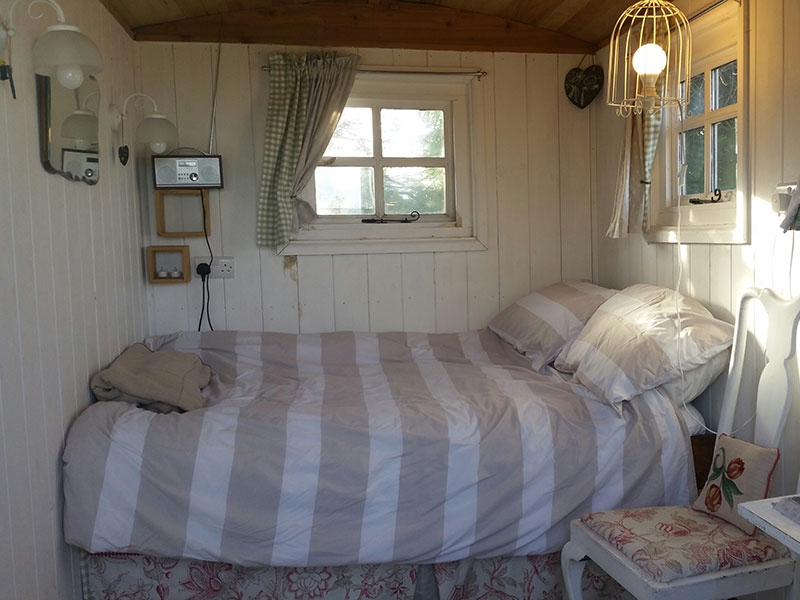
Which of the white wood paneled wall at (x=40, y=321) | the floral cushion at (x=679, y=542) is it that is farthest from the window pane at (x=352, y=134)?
the floral cushion at (x=679, y=542)

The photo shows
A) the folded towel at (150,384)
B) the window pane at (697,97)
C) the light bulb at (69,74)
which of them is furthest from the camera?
the window pane at (697,97)

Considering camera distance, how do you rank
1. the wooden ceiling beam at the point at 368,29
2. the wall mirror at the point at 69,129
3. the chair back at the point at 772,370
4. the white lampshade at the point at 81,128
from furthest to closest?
the wooden ceiling beam at the point at 368,29, the white lampshade at the point at 81,128, the wall mirror at the point at 69,129, the chair back at the point at 772,370

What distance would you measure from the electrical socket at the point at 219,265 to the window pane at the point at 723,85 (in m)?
2.02

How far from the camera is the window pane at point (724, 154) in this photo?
2.27m

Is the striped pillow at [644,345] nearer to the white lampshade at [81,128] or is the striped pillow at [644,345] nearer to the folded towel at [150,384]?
the folded towel at [150,384]

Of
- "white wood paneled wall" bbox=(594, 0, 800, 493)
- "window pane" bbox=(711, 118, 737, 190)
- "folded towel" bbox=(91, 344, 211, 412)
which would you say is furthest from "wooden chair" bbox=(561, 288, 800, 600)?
"folded towel" bbox=(91, 344, 211, 412)

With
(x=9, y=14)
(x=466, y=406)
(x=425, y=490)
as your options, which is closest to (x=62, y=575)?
(x=425, y=490)

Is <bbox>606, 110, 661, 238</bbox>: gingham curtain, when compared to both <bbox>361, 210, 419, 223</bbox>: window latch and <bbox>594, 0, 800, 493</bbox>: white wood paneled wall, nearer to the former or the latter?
<bbox>594, 0, 800, 493</bbox>: white wood paneled wall

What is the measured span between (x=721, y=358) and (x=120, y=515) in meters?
1.84

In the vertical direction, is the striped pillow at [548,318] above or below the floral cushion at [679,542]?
above

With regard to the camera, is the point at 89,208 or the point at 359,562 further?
the point at 89,208

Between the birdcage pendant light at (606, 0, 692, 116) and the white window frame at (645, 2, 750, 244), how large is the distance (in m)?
0.08

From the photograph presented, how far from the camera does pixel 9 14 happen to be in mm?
1626

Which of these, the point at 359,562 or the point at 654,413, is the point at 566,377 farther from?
the point at 359,562
